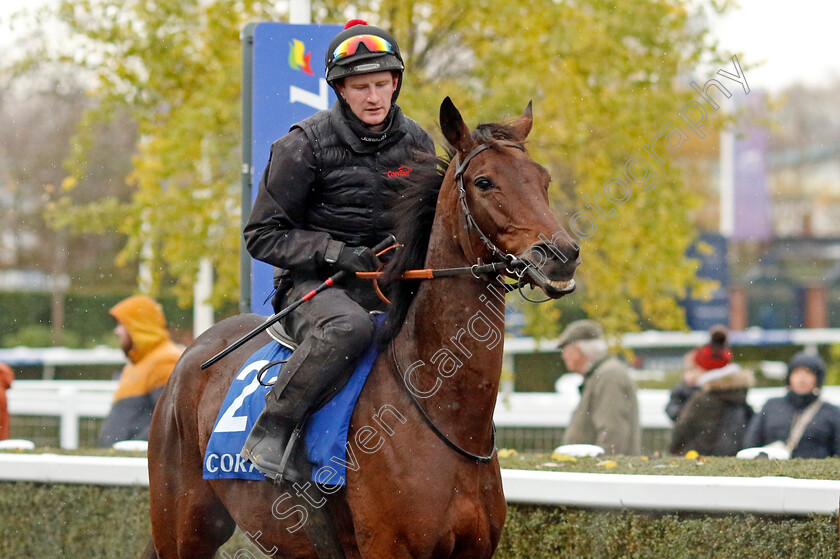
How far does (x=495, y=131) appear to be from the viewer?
370 centimetres

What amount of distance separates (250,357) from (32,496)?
8.64 ft

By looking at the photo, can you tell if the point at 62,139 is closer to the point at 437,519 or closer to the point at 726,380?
the point at 726,380

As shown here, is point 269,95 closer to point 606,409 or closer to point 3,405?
point 606,409

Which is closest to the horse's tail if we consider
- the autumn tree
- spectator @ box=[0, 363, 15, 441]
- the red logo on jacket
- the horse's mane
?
the horse's mane

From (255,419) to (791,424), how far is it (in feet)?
15.4

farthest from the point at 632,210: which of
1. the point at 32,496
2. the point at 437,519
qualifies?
the point at 437,519

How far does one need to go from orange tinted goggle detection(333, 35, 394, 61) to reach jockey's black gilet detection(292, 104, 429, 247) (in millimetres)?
220

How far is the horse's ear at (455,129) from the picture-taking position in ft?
12.0

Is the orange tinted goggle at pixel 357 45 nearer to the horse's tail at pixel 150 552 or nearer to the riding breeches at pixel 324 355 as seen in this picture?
the riding breeches at pixel 324 355

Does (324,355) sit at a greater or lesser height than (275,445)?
greater

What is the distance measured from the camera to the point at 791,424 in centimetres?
726

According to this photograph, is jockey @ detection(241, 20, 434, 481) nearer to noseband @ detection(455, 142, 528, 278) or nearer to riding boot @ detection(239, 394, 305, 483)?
riding boot @ detection(239, 394, 305, 483)

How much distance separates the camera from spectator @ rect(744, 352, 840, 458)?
7.04 metres

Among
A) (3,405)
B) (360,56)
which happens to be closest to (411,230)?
(360,56)
